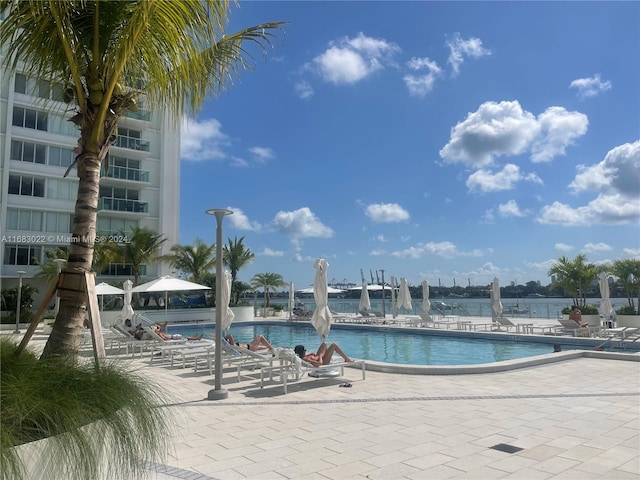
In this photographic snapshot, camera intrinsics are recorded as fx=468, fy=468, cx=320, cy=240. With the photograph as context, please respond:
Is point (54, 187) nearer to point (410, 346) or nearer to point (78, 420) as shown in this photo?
point (410, 346)

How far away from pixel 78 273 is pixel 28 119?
3171cm

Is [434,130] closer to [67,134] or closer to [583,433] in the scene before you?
[583,433]

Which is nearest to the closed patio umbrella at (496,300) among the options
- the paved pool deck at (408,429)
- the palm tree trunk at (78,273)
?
the paved pool deck at (408,429)

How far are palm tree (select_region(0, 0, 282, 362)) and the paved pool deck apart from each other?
49.8 inches

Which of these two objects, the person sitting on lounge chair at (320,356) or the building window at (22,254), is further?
the building window at (22,254)

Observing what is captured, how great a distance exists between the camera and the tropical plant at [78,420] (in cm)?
276

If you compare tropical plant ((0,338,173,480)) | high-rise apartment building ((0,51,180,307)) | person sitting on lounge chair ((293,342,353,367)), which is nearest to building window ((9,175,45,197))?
high-rise apartment building ((0,51,180,307))

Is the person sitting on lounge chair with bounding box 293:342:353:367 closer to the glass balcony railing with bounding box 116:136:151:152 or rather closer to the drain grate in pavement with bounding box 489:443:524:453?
the drain grate in pavement with bounding box 489:443:524:453

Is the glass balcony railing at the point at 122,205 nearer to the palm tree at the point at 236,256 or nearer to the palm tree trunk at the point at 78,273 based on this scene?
the palm tree at the point at 236,256

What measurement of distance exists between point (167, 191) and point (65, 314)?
33.2 m

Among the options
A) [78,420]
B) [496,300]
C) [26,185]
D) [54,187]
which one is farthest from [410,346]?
[26,185]

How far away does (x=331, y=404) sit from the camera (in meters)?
7.29

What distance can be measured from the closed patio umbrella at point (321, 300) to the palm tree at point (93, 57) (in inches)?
242

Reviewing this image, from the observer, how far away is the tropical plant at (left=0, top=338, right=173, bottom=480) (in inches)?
108
